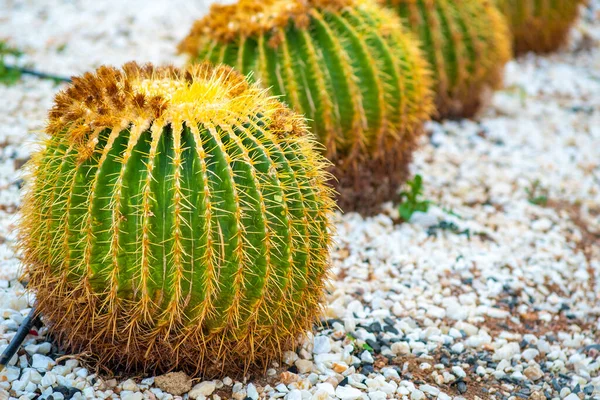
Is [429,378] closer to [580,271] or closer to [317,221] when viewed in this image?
[317,221]

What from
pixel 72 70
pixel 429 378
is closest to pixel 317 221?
pixel 429 378

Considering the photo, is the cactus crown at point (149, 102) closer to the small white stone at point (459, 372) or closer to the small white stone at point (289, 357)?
the small white stone at point (289, 357)

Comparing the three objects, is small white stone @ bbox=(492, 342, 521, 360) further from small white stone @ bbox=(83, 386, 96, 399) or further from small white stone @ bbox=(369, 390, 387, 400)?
small white stone @ bbox=(83, 386, 96, 399)

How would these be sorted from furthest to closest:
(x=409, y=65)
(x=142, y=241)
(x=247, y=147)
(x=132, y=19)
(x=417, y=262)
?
(x=132, y=19), (x=409, y=65), (x=417, y=262), (x=247, y=147), (x=142, y=241)

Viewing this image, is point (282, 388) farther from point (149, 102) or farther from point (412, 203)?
point (412, 203)

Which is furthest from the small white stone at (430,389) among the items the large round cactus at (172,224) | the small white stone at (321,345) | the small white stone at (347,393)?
the large round cactus at (172,224)

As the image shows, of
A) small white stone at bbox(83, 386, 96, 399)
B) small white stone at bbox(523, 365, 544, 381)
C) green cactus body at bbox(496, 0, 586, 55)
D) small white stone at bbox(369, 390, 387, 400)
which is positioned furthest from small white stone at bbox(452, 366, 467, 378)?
green cactus body at bbox(496, 0, 586, 55)
